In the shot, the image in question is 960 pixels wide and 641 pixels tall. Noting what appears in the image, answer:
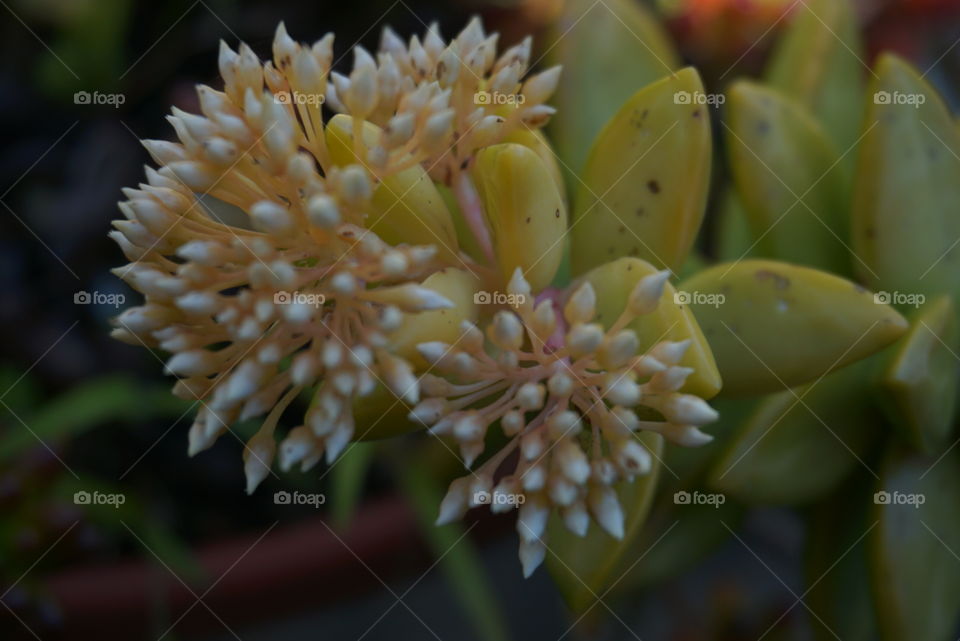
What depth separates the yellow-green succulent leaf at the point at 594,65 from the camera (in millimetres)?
692

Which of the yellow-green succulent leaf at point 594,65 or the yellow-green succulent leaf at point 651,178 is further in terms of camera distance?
the yellow-green succulent leaf at point 594,65

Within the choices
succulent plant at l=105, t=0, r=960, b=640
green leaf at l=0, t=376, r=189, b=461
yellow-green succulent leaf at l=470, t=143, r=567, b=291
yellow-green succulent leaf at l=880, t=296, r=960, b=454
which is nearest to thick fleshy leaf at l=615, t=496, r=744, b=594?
succulent plant at l=105, t=0, r=960, b=640

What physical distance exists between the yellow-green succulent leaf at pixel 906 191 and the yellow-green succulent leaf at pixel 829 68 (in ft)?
0.42

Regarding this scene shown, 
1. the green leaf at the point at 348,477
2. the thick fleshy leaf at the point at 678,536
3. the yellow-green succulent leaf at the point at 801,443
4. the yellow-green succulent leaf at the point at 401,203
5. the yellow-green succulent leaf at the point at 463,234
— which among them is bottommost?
the thick fleshy leaf at the point at 678,536

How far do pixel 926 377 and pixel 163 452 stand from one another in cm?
79

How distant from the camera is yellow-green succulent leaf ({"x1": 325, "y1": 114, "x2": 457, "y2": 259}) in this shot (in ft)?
1.57

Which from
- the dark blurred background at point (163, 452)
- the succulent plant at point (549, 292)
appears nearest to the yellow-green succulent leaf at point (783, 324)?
the succulent plant at point (549, 292)

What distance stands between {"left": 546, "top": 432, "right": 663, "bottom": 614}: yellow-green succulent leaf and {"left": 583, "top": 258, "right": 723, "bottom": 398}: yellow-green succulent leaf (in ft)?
0.19

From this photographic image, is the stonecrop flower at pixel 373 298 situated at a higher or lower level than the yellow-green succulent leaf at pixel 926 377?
higher

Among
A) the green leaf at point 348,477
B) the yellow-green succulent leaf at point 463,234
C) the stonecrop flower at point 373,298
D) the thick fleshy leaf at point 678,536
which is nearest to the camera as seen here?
the stonecrop flower at point 373,298

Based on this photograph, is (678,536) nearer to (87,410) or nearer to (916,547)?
(916,547)

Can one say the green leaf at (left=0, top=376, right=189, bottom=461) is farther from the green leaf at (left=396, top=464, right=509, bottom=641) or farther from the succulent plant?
the succulent plant

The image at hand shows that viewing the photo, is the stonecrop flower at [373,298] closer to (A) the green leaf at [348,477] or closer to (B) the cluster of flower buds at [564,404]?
(B) the cluster of flower buds at [564,404]

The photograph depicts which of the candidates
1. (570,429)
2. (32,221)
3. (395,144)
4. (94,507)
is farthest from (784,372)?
(32,221)
